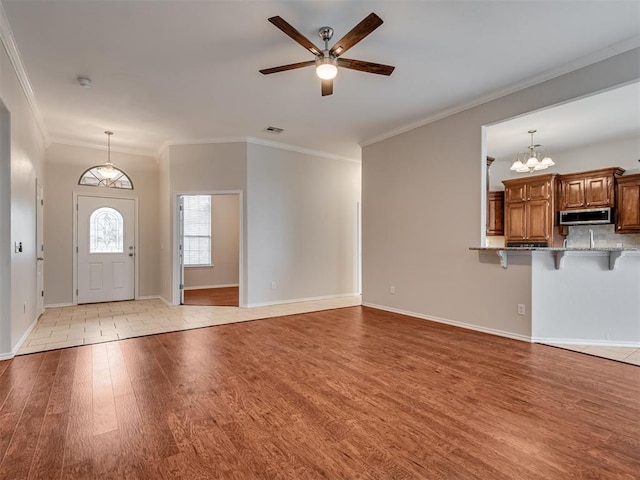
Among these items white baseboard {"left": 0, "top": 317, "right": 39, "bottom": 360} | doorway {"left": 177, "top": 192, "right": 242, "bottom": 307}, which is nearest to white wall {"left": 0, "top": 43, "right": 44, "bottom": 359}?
white baseboard {"left": 0, "top": 317, "right": 39, "bottom": 360}

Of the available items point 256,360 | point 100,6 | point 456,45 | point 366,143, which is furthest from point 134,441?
point 366,143

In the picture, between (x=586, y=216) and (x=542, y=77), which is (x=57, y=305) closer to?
(x=542, y=77)

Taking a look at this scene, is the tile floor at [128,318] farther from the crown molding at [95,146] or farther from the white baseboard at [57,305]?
the crown molding at [95,146]

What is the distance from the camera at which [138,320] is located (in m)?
4.91

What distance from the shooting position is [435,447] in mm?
1865

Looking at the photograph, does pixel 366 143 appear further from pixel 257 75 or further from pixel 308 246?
pixel 257 75

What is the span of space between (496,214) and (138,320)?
7060 millimetres

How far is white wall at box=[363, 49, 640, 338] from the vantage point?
12.6 feet

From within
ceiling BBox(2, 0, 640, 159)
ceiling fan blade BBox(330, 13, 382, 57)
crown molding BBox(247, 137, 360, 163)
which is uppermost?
ceiling BBox(2, 0, 640, 159)

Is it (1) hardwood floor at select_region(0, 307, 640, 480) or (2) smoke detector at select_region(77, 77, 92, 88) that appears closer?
(1) hardwood floor at select_region(0, 307, 640, 480)

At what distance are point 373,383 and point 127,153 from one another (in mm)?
6496

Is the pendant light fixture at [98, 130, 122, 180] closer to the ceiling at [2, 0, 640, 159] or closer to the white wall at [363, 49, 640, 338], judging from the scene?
the ceiling at [2, 0, 640, 159]

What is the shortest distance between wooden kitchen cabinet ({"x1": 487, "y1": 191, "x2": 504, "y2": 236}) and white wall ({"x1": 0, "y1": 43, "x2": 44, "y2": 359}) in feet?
25.4

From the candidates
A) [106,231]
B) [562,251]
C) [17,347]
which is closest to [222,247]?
[106,231]
